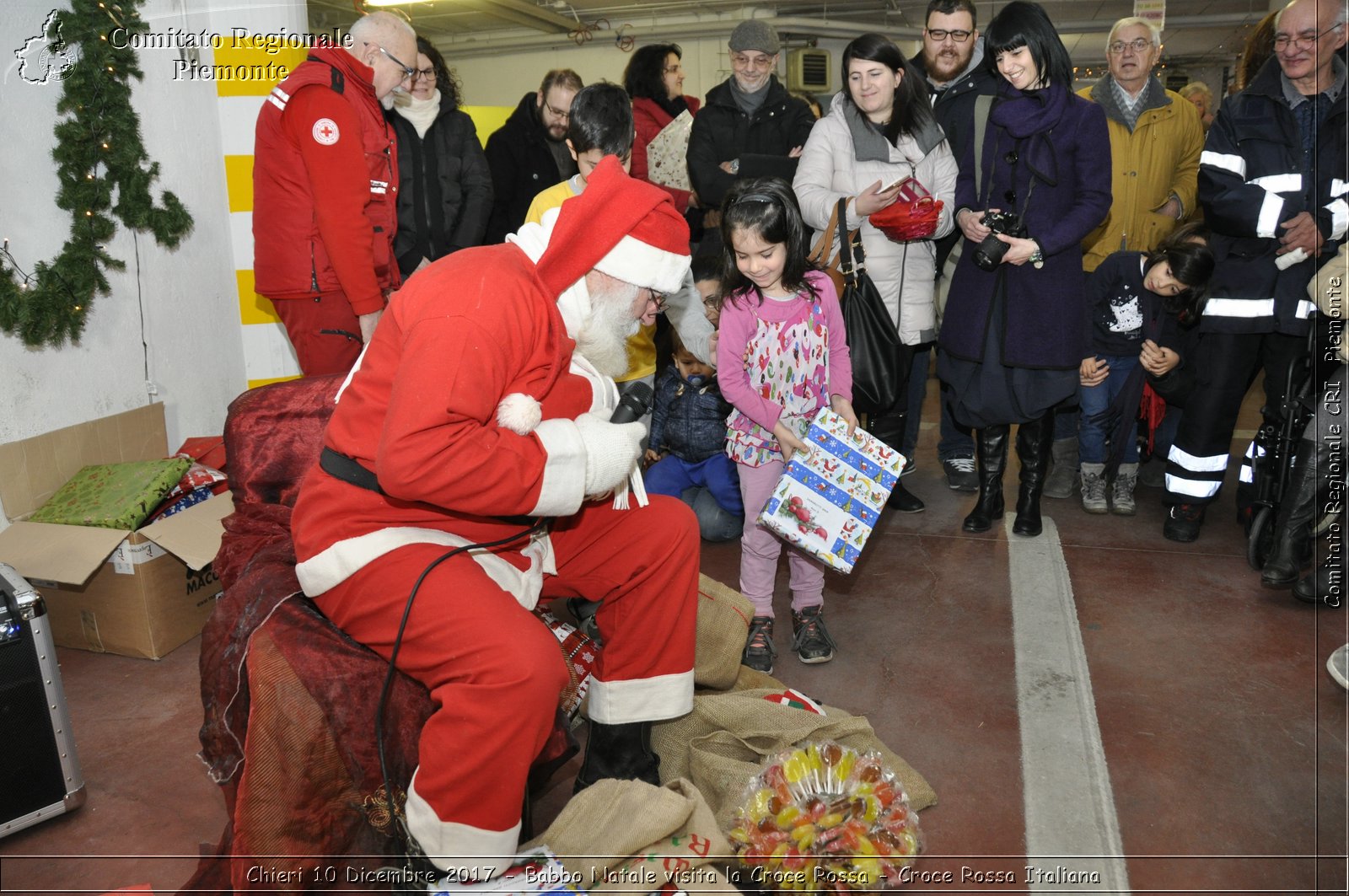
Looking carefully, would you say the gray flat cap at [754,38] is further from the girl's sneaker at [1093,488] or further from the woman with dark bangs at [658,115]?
the girl's sneaker at [1093,488]

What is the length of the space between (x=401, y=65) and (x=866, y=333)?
74.2 inches

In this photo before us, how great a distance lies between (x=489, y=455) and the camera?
177 cm

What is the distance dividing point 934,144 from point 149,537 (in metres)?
3.10

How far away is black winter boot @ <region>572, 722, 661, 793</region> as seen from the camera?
2.22m

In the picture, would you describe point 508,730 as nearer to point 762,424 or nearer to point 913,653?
point 762,424

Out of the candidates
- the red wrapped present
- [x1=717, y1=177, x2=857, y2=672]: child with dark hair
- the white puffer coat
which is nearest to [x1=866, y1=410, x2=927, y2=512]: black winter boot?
the white puffer coat

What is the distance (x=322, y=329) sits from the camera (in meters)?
3.30

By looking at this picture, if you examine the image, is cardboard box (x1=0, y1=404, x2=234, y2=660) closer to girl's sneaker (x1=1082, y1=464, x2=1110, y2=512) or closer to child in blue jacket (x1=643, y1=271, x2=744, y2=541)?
child in blue jacket (x1=643, y1=271, x2=744, y2=541)

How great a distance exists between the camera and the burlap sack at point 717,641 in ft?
8.45

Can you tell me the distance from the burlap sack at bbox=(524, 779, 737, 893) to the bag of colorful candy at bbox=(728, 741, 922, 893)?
0.30ft

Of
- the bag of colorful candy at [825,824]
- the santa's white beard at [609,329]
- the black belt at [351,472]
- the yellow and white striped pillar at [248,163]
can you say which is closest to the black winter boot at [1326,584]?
the bag of colorful candy at [825,824]

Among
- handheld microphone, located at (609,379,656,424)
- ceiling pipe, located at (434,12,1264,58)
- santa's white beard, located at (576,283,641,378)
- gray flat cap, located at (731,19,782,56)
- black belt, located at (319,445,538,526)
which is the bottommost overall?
black belt, located at (319,445,538,526)

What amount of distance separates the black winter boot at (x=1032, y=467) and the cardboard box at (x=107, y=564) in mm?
3024

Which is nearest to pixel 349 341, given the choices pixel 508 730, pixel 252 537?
pixel 252 537
